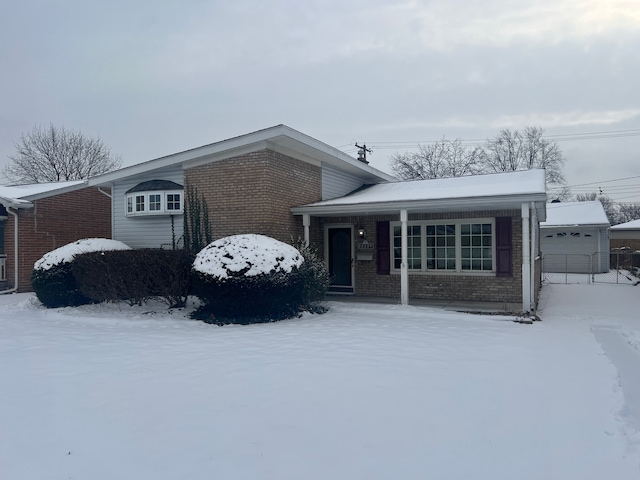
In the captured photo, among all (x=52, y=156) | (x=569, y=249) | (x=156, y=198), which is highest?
(x=52, y=156)

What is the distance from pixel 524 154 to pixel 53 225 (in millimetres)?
37170

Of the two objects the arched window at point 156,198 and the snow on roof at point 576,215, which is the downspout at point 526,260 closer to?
the arched window at point 156,198

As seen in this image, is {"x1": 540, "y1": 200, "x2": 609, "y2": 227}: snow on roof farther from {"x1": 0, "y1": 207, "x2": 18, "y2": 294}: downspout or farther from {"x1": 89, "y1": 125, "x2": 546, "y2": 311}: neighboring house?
{"x1": 0, "y1": 207, "x2": 18, "y2": 294}: downspout

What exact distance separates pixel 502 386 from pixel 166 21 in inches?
429

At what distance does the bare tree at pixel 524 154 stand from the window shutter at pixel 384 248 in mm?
30873

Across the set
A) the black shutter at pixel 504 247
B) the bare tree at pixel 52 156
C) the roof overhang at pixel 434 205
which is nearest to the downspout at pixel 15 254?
the roof overhang at pixel 434 205

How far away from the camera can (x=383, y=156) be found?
46375mm

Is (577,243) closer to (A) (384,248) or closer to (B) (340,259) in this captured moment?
(A) (384,248)

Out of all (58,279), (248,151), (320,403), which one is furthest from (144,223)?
(320,403)

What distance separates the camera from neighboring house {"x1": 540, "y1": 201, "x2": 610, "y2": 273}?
23531 millimetres

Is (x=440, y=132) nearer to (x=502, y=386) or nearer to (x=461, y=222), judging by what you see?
(x=461, y=222)

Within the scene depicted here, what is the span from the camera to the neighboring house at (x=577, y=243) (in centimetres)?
2353

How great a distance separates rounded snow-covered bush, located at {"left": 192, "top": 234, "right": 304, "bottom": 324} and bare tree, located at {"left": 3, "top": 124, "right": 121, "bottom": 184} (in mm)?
30084

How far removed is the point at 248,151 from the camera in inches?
445
